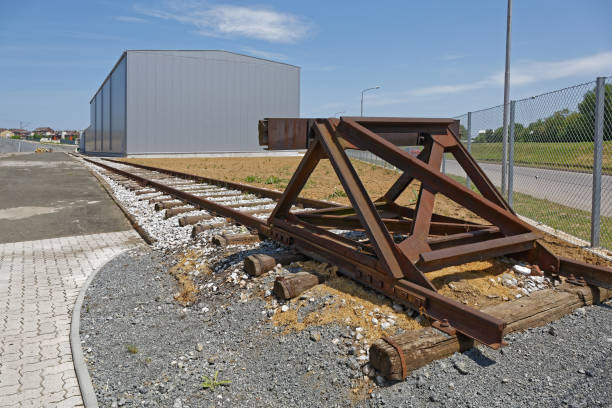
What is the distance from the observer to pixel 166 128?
40688 millimetres

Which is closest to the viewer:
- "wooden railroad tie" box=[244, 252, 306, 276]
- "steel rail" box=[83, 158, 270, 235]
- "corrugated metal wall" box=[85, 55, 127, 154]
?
"wooden railroad tie" box=[244, 252, 306, 276]

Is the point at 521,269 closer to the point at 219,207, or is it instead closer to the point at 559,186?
the point at 219,207

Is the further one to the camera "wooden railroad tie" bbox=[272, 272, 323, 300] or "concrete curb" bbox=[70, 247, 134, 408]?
"wooden railroad tie" bbox=[272, 272, 323, 300]

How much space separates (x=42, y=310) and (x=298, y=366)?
10.2ft

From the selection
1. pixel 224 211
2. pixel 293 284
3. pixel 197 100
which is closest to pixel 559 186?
pixel 224 211

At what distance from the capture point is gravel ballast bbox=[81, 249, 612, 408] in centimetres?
249

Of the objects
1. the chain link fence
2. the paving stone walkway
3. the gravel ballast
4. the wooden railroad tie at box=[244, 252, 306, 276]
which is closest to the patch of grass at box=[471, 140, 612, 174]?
the chain link fence

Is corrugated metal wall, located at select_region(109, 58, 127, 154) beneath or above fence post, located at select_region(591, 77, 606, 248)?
above

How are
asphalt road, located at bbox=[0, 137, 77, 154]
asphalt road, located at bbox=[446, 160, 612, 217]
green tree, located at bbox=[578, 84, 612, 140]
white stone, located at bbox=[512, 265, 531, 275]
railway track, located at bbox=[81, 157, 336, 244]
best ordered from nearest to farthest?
white stone, located at bbox=[512, 265, 531, 275] → railway track, located at bbox=[81, 157, 336, 244] → green tree, located at bbox=[578, 84, 612, 140] → asphalt road, located at bbox=[446, 160, 612, 217] → asphalt road, located at bbox=[0, 137, 77, 154]

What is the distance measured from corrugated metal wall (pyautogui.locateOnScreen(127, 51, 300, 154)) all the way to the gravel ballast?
129 ft

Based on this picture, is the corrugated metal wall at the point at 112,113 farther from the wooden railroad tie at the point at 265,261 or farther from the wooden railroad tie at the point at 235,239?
the wooden railroad tie at the point at 265,261

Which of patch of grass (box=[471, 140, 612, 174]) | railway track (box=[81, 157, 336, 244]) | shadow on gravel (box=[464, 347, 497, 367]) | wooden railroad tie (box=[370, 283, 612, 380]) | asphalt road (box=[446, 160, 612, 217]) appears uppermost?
patch of grass (box=[471, 140, 612, 174])

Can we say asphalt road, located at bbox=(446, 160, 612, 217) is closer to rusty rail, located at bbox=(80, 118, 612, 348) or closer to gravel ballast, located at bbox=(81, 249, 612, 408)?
rusty rail, located at bbox=(80, 118, 612, 348)

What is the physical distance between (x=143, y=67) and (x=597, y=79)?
4036 centimetres
